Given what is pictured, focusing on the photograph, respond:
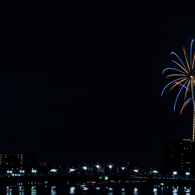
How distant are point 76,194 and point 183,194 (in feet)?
134

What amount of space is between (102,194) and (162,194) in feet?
75.5

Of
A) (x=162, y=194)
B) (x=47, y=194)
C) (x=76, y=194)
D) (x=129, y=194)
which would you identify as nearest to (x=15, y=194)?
(x=47, y=194)

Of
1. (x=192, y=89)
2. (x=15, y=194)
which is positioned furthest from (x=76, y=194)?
(x=192, y=89)

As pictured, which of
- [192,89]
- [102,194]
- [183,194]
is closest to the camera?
[192,89]

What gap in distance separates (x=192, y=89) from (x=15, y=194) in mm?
77799

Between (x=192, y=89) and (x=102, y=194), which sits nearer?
(x=192, y=89)

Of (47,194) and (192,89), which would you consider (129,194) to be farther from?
(192,89)

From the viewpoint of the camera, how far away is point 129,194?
191m

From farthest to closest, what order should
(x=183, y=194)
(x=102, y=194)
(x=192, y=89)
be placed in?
(x=102, y=194), (x=183, y=194), (x=192, y=89)

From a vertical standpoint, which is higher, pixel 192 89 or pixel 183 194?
pixel 192 89

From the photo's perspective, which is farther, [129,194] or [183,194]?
[129,194]

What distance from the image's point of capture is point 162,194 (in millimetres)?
188625

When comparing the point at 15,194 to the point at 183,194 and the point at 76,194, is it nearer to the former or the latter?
the point at 76,194

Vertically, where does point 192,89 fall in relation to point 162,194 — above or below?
above
